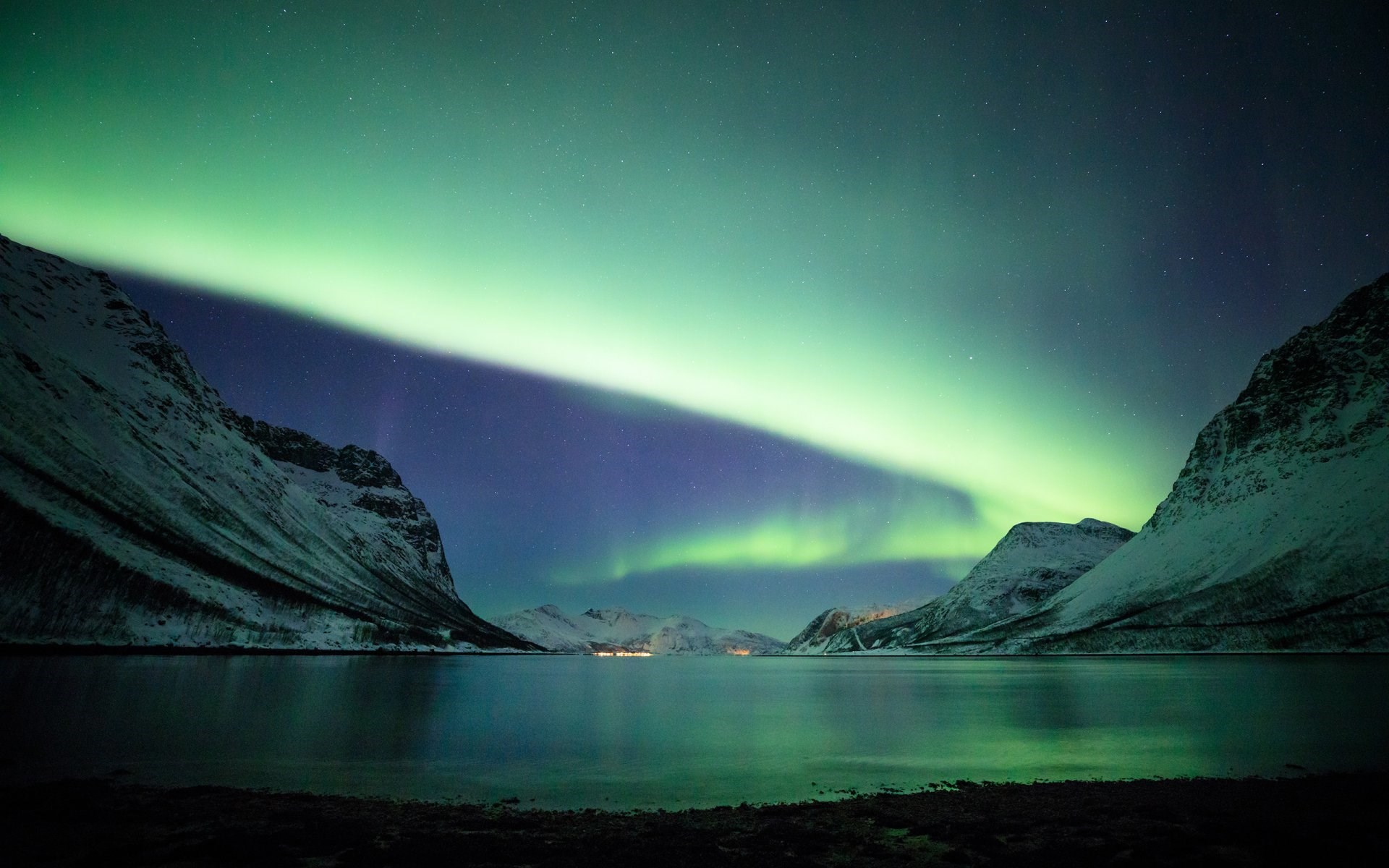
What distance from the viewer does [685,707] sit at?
76.4 m

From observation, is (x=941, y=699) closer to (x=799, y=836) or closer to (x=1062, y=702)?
(x=1062, y=702)

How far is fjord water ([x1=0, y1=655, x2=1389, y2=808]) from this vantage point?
99.3ft

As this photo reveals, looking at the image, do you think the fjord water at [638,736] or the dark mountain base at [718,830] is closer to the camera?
the dark mountain base at [718,830]

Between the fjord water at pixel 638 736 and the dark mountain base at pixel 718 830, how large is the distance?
423 cm

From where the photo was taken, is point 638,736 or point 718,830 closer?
point 718,830

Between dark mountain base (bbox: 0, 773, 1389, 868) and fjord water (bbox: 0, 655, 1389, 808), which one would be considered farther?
fjord water (bbox: 0, 655, 1389, 808)

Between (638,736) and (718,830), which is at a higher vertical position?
(718,830)

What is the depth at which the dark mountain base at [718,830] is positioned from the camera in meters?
17.5

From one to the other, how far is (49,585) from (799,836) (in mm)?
176068

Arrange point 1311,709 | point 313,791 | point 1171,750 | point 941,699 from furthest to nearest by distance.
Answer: point 941,699
point 1311,709
point 1171,750
point 313,791

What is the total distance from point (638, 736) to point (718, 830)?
29428mm

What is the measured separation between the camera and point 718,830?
21281mm

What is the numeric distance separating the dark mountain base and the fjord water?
4228 mm

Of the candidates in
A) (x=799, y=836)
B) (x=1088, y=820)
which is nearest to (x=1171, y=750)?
(x=1088, y=820)
